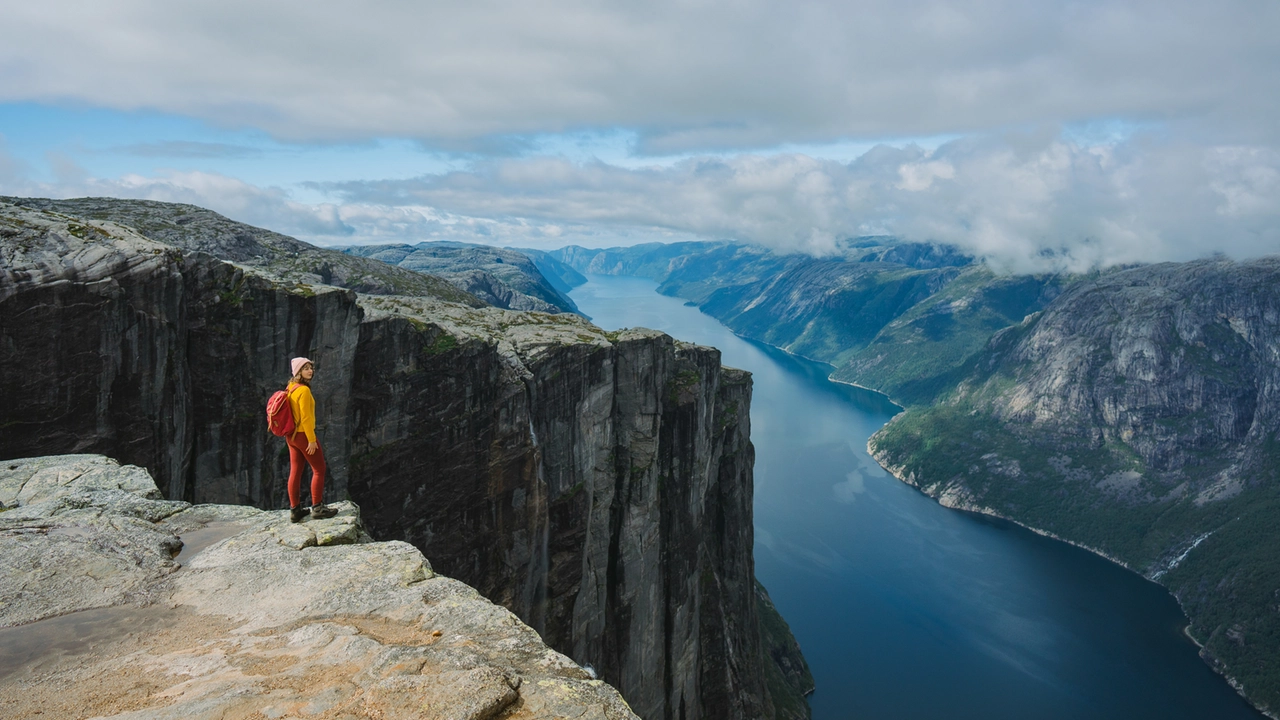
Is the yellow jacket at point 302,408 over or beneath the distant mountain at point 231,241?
beneath

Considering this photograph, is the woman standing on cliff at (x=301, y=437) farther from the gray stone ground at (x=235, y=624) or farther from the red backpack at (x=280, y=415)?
the gray stone ground at (x=235, y=624)

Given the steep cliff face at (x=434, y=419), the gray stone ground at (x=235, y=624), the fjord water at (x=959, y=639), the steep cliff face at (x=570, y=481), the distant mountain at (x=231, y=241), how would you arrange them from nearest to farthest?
the gray stone ground at (x=235, y=624) < the steep cliff face at (x=434, y=419) < the steep cliff face at (x=570, y=481) < the distant mountain at (x=231, y=241) < the fjord water at (x=959, y=639)

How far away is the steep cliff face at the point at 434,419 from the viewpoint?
27438 millimetres

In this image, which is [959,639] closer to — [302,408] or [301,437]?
[301,437]

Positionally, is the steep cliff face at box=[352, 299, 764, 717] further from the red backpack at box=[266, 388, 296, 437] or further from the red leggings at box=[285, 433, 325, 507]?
the red backpack at box=[266, 388, 296, 437]

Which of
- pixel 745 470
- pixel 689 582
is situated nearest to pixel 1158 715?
pixel 745 470

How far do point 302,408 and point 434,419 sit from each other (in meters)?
26.2

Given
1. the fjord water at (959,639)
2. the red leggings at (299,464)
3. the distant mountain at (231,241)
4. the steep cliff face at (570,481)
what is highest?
the distant mountain at (231,241)

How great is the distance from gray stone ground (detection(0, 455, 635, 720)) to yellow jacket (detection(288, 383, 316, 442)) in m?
2.79

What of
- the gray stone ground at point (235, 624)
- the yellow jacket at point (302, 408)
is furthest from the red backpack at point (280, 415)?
the gray stone ground at point (235, 624)

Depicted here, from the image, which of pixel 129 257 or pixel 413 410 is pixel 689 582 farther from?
pixel 129 257

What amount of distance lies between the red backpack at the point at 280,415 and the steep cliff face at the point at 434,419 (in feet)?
49.5

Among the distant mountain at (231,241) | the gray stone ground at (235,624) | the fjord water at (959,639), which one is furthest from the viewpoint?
the fjord water at (959,639)

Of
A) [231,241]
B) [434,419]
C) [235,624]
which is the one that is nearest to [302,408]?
[235,624]
